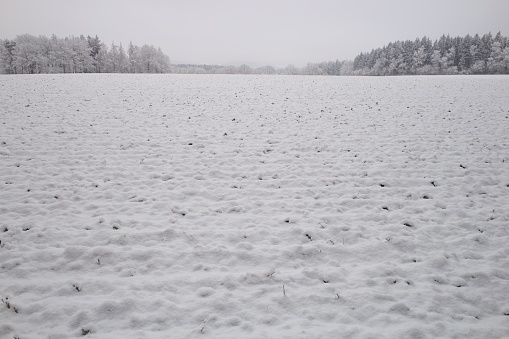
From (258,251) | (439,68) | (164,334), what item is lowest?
(164,334)

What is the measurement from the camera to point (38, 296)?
410cm

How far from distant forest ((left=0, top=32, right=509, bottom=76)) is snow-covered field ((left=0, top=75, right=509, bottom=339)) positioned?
82371 mm

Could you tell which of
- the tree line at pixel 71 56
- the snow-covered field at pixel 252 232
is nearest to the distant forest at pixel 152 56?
the tree line at pixel 71 56

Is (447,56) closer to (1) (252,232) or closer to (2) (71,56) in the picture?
(1) (252,232)

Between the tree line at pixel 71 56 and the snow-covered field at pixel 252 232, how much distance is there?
8137 centimetres

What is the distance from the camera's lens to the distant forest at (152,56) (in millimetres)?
75375

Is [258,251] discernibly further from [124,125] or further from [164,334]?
[124,125]

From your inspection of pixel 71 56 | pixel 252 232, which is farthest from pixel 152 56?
pixel 252 232

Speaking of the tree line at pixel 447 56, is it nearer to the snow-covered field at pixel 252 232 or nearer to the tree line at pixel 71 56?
the tree line at pixel 71 56

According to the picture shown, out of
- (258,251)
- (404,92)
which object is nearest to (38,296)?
(258,251)

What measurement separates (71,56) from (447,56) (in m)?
103

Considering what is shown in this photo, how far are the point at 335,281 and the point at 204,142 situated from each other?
7520mm

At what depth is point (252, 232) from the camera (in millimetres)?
5594

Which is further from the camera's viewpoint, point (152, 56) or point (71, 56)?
point (152, 56)
